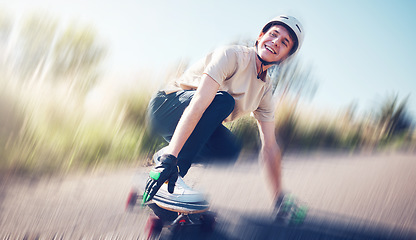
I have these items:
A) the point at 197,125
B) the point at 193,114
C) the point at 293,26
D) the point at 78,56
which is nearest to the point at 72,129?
the point at 78,56

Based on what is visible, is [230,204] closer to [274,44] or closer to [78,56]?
[274,44]

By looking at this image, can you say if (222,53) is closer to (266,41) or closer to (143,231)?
(266,41)

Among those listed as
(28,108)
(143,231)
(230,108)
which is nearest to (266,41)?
(230,108)

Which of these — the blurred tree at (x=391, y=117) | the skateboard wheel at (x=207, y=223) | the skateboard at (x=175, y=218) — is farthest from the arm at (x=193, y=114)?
the blurred tree at (x=391, y=117)

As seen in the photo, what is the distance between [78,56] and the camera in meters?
2.94

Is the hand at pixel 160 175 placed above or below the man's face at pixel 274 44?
below

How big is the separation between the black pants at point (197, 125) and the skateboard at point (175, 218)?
20 cm

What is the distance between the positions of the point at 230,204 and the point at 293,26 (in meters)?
1.30

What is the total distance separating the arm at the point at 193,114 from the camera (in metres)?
1.43

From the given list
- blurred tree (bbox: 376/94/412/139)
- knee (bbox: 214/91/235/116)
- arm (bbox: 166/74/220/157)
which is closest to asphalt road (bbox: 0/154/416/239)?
arm (bbox: 166/74/220/157)

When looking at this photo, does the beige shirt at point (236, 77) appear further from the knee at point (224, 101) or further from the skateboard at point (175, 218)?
the skateboard at point (175, 218)

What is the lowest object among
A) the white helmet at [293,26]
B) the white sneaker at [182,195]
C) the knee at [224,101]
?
the white sneaker at [182,195]

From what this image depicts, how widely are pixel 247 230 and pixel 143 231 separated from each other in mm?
564

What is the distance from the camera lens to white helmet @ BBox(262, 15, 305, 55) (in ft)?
5.93
